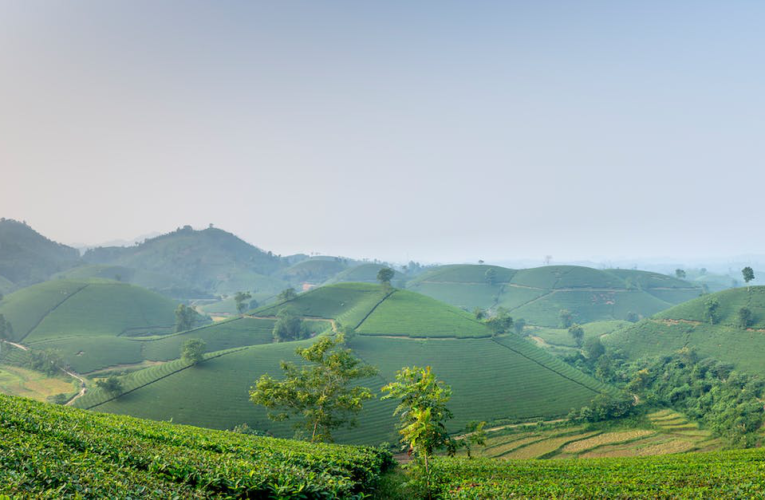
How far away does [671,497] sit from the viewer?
16.0 metres

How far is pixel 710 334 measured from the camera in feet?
250

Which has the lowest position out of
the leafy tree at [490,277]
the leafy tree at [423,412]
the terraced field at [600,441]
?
the terraced field at [600,441]

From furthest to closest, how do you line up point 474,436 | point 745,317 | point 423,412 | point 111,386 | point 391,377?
point 745,317 → point 391,377 → point 111,386 → point 474,436 → point 423,412

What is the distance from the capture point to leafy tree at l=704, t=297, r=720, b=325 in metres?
79.3

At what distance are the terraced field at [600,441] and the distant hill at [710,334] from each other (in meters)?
28.2

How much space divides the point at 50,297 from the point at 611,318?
22258 centimetres

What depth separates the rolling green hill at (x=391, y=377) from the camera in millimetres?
51219

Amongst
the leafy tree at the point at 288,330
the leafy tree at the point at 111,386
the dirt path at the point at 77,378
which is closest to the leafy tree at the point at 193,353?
the leafy tree at the point at 111,386

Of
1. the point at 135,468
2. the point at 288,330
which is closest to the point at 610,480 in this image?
the point at 135,468

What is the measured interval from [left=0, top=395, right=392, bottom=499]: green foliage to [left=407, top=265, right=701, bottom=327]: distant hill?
14308cm

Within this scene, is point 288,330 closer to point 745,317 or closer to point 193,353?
point 193,353

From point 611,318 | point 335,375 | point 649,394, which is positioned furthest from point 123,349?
point 611,318

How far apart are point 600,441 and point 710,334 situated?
5680cm

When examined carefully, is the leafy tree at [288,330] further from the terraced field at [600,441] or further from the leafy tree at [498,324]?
the terraced field at [600,441]
